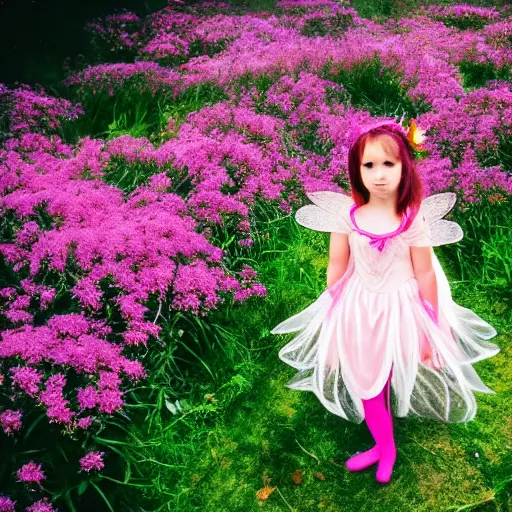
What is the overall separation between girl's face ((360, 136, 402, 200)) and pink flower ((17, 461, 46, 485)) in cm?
188

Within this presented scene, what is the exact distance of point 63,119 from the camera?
16.0 feet

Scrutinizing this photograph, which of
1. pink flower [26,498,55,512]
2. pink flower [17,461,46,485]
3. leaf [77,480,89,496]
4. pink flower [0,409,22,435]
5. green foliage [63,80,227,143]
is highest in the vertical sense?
green foliage [63,80,227,143]

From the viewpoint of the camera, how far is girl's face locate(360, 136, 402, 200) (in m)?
2.24

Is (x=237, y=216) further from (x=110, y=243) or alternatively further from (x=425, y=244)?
(x=425, y=244)

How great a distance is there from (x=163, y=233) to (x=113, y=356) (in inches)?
32.9

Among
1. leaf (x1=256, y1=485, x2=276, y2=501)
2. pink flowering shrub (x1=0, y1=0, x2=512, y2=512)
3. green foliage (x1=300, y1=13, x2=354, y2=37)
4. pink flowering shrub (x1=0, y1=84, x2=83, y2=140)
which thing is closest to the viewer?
pink flowering shrub (x1=0, y1=0, x2=512, y2=512)

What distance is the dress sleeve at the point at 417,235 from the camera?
7.52 ft

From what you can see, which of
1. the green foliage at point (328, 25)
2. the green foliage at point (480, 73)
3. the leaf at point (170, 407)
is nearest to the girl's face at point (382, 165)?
the leaf at point (170, 407)

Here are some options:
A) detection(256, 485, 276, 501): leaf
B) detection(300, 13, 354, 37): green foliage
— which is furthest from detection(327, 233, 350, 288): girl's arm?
detection(300, 13, 354, 37): green foliage

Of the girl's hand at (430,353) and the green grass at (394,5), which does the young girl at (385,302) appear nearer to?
the girl's hand at (430,353)

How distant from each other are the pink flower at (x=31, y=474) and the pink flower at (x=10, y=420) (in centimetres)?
17

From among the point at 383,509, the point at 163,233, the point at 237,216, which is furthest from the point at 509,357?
the point at 163,233

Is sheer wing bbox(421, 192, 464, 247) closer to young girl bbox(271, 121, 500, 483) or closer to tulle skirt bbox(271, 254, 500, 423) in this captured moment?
young girl bbox(271, 121, 500, 483)

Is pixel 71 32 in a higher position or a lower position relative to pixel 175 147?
higher
